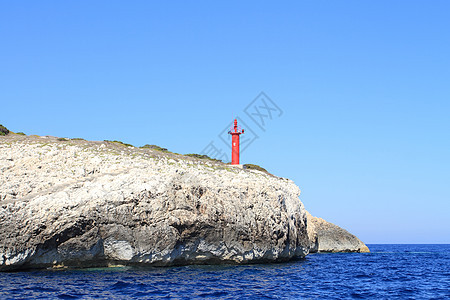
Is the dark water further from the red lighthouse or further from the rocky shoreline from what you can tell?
the red lighthouse

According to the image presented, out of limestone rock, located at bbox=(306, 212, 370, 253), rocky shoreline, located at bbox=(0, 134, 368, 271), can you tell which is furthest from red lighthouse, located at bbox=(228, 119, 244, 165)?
limestone rock, located at bbox=(306, 212, 370, 253)

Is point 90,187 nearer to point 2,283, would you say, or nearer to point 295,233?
point 2,283

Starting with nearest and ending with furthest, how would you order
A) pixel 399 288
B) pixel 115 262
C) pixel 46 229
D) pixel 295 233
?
pixel 399 288, pixel 46 229, pixel 115 262, pixel 295 233

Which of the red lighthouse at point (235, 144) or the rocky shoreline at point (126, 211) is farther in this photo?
the red lighthouse at point (235, 144)

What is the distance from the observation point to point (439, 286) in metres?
24.6

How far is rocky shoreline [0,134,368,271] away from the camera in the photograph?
2673cm

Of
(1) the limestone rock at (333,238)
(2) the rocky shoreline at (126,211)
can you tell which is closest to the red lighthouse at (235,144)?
(2) the rocky shoreline at (126,211)

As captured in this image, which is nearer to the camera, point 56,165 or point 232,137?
point 56,165

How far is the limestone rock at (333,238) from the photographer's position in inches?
2566

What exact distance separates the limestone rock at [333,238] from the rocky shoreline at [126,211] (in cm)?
2859

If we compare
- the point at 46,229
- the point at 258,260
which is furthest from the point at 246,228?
the point at 46,229

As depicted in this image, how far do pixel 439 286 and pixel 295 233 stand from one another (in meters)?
15.7

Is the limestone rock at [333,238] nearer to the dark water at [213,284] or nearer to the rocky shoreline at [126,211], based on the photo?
the rocky shoreline at [126,211]

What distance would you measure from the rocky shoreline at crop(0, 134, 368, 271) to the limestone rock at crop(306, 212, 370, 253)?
93.8ft
